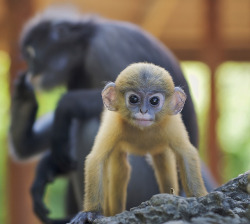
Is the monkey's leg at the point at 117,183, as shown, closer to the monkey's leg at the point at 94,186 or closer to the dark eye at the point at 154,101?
the monkey's leg at the point at 94,186

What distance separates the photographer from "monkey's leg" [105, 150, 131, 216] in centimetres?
232

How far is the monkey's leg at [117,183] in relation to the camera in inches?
91.2

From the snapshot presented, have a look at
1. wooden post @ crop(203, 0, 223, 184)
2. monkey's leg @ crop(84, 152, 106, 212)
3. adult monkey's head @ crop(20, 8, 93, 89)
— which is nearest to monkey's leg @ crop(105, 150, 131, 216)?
monkey's leg @ crop(84, 152, 106, 212)

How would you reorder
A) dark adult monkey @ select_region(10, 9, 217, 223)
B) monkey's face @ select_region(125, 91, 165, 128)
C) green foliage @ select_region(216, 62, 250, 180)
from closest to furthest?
monkey's face @ select_region(125, 91, 165, 128)
dark adult monkey @ select_region(10, 9, 217, 223)
green foliage @ select_region(216, 62, 250, 180)

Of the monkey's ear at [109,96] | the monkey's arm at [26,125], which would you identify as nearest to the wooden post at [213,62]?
the monkey's arm at [26,125]

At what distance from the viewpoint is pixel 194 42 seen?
328 inches

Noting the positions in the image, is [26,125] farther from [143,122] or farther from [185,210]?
[185,210]

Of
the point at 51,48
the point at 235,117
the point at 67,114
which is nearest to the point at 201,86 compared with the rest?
the point at 235,117

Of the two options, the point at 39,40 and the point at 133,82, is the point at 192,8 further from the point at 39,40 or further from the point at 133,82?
the point at 133,82

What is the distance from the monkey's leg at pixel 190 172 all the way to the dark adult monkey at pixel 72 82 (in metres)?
0.58

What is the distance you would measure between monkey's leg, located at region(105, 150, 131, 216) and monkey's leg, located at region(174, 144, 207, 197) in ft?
0.97

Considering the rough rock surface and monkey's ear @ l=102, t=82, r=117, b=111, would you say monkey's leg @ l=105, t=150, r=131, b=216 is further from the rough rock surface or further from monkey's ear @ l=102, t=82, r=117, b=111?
the rough rock surface

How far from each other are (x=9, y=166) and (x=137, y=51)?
11.9ft

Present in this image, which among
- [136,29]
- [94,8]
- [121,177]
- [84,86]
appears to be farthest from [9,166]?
[121,177]
